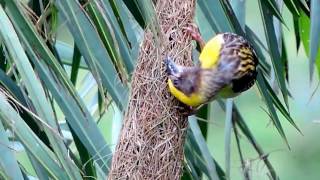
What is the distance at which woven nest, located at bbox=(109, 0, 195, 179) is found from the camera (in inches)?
78.5

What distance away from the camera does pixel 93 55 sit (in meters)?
1.87

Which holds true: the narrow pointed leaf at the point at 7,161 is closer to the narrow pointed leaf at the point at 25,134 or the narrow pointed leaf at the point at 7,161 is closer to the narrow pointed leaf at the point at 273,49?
the narrow pointed leaf at the point at 25,134

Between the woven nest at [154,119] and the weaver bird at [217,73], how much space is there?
0.04 m

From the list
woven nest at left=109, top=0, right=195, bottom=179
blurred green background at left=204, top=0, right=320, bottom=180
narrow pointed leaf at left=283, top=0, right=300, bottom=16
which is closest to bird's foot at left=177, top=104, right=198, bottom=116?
woven nest at left=109, top=0, right=195, bottom=179

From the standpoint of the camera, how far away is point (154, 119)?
2.01m

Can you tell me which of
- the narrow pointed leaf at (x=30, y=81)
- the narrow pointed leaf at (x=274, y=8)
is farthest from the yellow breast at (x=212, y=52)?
the narrow pointed leaf at (x=30, y=81)

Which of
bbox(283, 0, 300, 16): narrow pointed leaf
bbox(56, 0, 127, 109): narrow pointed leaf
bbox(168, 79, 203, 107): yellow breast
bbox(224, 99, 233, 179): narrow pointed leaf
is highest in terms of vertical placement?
bbox(56, 0, 127, 109): narrow pointed leaf

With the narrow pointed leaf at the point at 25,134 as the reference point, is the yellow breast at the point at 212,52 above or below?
below

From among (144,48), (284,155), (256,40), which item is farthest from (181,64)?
(284,155)

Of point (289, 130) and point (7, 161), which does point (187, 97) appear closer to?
point (7, 161)

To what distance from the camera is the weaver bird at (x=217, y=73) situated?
6.42 feet

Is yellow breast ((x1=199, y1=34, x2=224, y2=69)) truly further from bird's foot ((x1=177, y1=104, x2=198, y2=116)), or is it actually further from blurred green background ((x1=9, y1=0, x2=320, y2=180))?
blurred green background ((x1=9, y1=0, x2=320, y2=180))

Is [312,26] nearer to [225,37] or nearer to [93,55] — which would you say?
[225,37]

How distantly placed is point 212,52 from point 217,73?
0.17 feet
